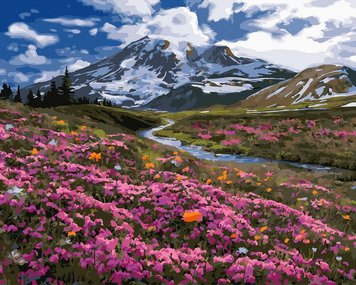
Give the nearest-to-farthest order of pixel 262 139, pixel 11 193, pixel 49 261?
pixel 49 261, pixel 11 193, pixel 262 139

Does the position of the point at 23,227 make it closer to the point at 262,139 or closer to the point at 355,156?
the point at 355,156

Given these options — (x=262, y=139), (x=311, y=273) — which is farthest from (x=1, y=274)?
(x=262, y=139)

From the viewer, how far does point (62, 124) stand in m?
17.7

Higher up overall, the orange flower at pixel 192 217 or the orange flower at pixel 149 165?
the orange flower at pixel 149 165

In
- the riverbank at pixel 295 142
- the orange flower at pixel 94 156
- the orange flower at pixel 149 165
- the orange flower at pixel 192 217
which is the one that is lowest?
the riverbank at pixel 295 142

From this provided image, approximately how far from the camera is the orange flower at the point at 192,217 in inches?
338

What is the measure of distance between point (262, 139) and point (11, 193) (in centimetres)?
3334

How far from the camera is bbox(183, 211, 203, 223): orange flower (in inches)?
338

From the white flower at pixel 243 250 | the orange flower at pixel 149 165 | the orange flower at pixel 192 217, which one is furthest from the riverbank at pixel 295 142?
the white flower at pixel 243 250

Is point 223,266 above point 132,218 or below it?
below

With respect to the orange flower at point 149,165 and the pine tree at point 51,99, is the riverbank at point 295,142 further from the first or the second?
the pine tree at point 51,99

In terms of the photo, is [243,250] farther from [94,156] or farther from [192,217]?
[94,156]

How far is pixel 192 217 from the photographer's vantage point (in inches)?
339

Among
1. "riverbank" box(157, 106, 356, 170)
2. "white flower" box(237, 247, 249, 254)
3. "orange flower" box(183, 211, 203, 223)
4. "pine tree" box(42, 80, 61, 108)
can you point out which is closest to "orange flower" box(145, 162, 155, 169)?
"orange flower" box(183, 211, 203, 223)
